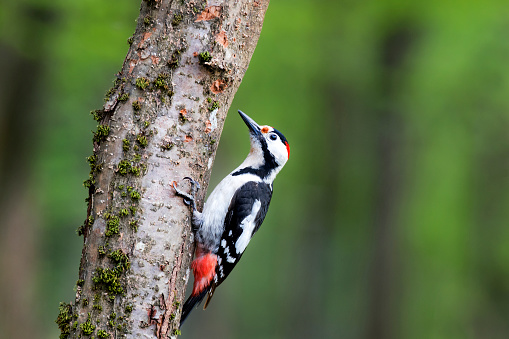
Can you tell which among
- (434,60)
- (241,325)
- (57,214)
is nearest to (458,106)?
(434,60)

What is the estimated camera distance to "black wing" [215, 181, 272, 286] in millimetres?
3652

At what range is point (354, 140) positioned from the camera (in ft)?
33.8

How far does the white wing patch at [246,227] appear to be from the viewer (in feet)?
12.3

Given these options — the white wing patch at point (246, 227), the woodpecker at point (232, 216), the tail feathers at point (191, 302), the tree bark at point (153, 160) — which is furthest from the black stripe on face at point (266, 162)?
the tree bark at point (153, 160)

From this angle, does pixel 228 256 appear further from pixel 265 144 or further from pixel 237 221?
pixel 265 144

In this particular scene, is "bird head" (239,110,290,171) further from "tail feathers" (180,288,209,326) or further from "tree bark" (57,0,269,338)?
"tree bark" (57,0,269,338)

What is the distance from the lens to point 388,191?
855 centimetres

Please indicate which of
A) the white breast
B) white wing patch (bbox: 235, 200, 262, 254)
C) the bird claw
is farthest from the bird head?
the bird claw

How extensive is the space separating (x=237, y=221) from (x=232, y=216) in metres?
0.05

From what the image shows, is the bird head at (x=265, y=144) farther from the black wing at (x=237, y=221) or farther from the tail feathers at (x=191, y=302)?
the tail feathers at (x=191, y=302)

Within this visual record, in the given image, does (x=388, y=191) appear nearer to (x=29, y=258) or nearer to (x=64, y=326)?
(x=29, y=258)

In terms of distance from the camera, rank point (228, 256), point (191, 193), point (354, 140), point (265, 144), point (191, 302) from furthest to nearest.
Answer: point (354, 140)
point (265, 144)
point (228, 256)
point (191, 302)
point (191, 193)

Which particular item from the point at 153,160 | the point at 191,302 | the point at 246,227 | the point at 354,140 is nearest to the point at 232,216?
the point at 246,227

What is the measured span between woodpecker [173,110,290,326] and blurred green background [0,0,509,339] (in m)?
3.26
